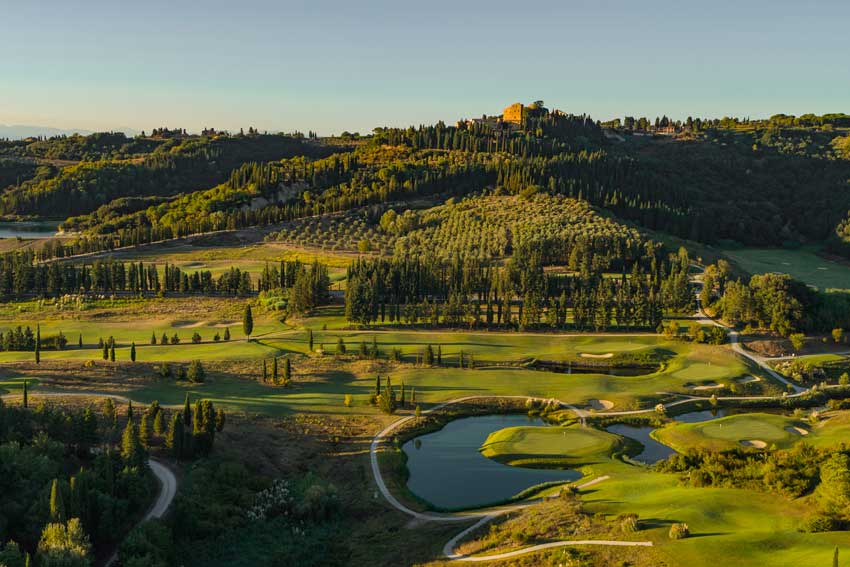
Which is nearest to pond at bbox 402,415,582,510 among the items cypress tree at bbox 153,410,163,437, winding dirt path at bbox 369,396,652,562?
winding dirt path at bbox 369,396,652,562

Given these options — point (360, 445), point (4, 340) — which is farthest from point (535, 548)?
point (4, 340)

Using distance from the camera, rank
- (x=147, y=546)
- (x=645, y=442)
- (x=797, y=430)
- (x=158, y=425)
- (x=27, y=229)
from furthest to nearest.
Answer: (x=27, y=229), (x=797, y=430), (x=645, y=442), (x=158, y=425), (x=147, y=546)

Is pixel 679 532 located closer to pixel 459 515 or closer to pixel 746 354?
pixel 459 515

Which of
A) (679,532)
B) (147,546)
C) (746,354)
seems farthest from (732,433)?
(147,546)

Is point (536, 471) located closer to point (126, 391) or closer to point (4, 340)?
point (126, 391)

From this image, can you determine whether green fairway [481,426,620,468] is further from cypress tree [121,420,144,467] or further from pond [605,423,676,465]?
cypress tree [121,420,144,467]

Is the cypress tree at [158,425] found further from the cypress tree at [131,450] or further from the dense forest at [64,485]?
the cypress tree at [131,450]

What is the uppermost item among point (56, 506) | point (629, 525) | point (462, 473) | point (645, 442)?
point (56, 506)
